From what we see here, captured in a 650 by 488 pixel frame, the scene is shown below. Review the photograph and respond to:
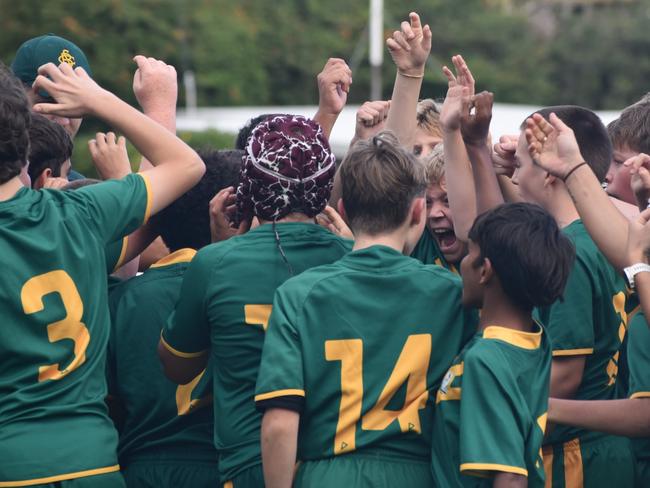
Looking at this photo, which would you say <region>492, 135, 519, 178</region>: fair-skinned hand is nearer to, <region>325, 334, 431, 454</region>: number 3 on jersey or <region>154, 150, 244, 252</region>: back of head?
<region>154, 150, 244, 252</region>: back of head

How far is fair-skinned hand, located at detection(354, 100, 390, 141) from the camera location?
513cm

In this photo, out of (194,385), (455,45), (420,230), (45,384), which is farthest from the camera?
(455,45)

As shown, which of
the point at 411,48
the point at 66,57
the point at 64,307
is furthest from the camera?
the point at 66,57

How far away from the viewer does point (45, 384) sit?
3.67m

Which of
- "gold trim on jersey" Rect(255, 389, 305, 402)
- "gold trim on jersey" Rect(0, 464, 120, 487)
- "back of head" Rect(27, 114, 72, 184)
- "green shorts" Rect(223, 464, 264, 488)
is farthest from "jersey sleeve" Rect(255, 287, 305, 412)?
"back of head" Rect(27, 114, 72, 184)

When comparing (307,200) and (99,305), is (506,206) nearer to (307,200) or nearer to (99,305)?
(307,200)

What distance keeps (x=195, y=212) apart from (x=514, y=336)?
57.1 inches

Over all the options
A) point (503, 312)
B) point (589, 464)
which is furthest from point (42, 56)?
point (589, 464)

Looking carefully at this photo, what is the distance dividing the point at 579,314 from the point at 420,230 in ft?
2.19

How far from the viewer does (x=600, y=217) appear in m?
3.88

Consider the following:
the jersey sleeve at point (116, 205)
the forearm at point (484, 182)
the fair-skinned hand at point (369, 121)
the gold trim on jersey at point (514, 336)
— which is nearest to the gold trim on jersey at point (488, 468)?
the gold trim on jersey at point (514, 336)

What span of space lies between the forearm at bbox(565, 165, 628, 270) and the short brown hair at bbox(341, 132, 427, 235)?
0.53 metres

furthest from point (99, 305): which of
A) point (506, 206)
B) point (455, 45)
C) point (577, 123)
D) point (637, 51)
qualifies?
point (637, 51)

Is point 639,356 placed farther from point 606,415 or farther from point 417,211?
point 417,211
